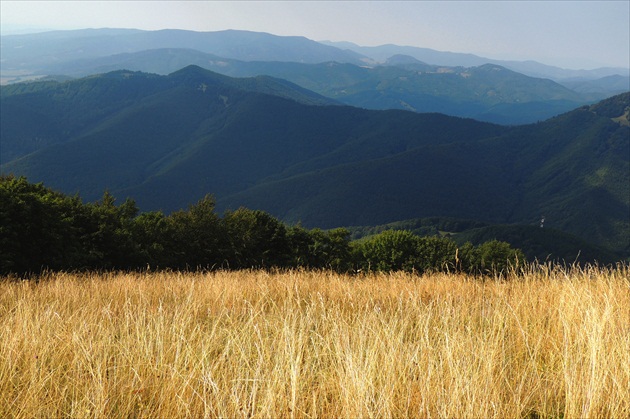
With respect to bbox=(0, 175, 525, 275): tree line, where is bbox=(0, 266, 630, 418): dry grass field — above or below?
above

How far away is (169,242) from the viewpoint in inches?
1615

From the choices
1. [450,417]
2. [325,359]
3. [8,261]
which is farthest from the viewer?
[8,261]

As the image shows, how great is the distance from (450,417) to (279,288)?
492 cm

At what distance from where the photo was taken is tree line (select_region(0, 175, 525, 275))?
25.3 m

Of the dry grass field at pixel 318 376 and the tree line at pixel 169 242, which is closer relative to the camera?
the dry grass field at pixel 318 376

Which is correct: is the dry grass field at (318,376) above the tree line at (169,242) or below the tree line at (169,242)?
above

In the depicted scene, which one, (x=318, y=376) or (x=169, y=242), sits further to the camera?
(x=169, y=242)

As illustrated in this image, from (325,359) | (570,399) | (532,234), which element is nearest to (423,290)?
(325,359)

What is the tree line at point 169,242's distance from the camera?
25.3 m

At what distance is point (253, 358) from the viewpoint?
3.58 m

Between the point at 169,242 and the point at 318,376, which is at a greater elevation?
the point at 318,376

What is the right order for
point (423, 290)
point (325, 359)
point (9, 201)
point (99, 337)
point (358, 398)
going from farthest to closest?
point (9, 201) → point (423, 290) → point (99, 337) → point (325, 359) → point (358, 398)

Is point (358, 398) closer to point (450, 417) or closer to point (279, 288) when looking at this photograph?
point (450, 417)

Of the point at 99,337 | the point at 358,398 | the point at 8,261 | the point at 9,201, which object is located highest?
the point at 358,398
